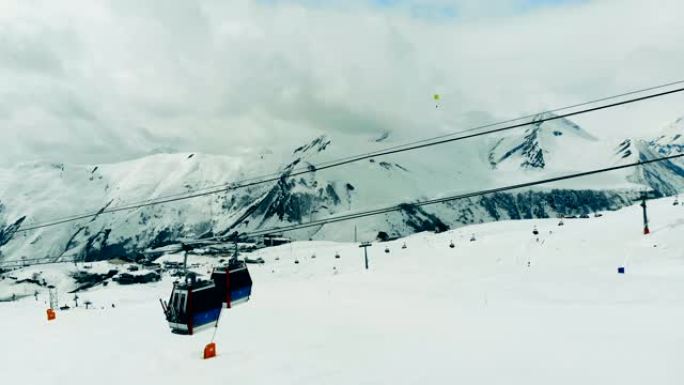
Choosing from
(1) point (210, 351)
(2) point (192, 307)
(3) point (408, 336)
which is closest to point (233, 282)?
(1) point (210, 351)

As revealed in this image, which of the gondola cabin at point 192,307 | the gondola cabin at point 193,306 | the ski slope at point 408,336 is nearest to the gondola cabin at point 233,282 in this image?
the ski slope at point 408,336

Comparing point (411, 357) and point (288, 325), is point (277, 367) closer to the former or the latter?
point (411, 357)

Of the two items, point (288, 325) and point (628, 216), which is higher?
point (628, 216)

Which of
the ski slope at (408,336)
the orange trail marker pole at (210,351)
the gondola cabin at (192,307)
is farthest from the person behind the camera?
the orange trail marker pole at (210,351)

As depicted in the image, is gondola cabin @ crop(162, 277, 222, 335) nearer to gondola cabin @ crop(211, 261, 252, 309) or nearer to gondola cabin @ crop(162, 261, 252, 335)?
gondola cabin @ crop(162, 261, 252, 335)

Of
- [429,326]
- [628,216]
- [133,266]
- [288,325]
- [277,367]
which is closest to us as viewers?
[277,367]

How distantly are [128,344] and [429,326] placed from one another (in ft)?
36.1

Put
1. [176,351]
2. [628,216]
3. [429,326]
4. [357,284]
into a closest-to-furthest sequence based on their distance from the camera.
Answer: [176,351] < [429,326] < [357,284] < [628,216]

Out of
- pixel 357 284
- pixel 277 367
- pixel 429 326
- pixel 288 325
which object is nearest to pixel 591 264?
pixel 357 284

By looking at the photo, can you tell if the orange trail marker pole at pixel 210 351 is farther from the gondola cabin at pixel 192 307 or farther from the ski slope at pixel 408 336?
the gondola cabin at pixel 192 307

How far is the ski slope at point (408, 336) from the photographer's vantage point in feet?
39.5

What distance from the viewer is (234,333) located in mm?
18578

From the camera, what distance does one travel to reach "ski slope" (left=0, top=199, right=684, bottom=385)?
474 inches

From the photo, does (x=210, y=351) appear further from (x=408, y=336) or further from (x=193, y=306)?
(x=408, y=336)
